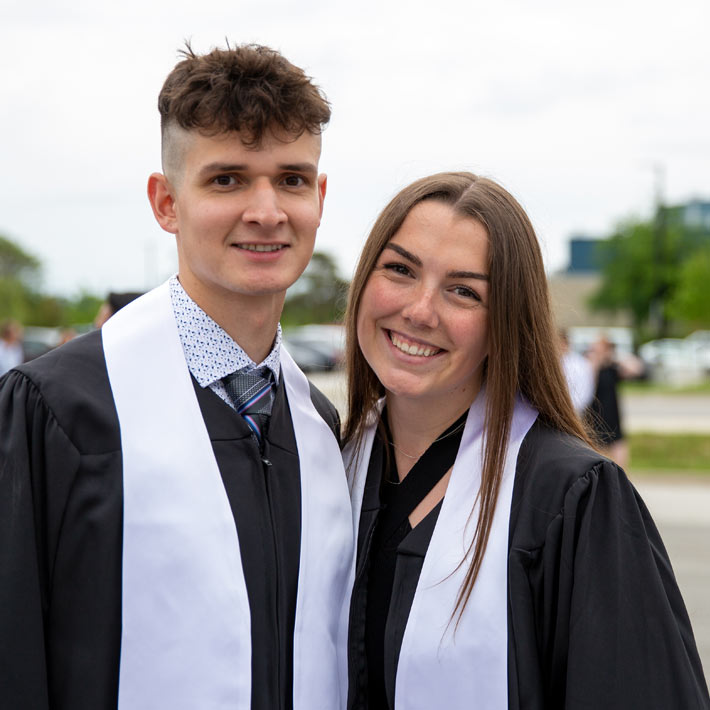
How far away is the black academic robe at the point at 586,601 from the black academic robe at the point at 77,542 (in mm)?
394

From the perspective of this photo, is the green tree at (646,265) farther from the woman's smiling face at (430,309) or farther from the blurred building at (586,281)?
the woman's smiling face at (430,309)

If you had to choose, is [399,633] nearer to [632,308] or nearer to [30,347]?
[30,347]

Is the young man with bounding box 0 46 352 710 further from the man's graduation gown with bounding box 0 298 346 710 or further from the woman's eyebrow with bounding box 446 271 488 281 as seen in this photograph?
the woman's eyebrow with bounding box 446 271 488 281

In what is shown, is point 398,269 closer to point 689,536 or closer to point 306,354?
point 689,536

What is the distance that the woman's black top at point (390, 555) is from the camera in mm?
2445

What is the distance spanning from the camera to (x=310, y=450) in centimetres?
255

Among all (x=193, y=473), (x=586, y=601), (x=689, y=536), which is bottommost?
(x=689, y=536)

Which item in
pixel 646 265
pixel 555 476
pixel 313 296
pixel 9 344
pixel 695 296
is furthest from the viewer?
pixel 313 296

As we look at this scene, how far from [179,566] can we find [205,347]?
540mm

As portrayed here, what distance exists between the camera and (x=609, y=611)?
7.07ft

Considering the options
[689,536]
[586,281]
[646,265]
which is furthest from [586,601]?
[586,281]

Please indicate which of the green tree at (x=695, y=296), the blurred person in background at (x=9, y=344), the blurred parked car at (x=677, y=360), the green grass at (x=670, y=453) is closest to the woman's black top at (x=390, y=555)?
the green grass at (x=670, y=453)

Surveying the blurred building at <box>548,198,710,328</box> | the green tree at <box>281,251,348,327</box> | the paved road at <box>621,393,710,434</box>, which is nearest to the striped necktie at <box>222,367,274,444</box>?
the paved road at <box>621,393,710,434</box>

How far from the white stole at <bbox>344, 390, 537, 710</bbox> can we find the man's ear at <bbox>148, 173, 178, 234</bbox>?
3.37 feet
